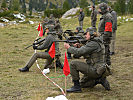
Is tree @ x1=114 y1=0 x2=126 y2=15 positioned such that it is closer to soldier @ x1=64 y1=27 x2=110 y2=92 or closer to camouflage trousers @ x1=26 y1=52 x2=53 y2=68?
camouflage trousers @ x1=26 y1=52 x2=53 y2=68

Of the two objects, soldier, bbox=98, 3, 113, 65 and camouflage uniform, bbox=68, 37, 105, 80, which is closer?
camouflage uniform, bbox=68, 37, 105, 80

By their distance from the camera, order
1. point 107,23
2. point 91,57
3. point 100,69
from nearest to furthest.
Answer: point 100,69, point 91,57, point 107,23

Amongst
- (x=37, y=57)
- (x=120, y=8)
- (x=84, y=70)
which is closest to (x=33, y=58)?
(x=37, y=57)

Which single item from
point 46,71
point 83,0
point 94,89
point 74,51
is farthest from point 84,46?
point 83,0

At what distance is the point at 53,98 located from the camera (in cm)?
568

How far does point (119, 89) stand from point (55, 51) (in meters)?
3.40

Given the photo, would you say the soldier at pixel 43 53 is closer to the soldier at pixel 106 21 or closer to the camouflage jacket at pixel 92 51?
the soldier at pixel 106 21

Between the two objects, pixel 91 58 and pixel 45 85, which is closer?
pixel 91 58

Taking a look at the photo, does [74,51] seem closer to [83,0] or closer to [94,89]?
[94,89]

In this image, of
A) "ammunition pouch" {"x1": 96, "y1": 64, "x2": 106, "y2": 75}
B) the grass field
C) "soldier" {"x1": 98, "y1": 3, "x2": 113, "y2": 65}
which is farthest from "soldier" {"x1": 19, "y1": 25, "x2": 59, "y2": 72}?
"ammunition pouch" {"x1": 96, "y1": 64, "x2": 106, "y2": 75}

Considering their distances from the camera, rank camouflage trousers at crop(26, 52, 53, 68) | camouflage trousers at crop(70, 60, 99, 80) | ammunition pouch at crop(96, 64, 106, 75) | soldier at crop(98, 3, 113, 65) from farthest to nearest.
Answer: camouflage trousers at crop(26, 52, 53, 68) → soldier at crop(98, 3, 113, 65) → camouflage trousers at crop(70, 60, 99, 80) → ammunition pouch at crop(96, 64, 106, 75)

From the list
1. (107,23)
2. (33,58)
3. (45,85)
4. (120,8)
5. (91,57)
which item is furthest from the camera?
(120,8)

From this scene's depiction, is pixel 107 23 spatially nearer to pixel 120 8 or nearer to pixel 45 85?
pixel 45 85

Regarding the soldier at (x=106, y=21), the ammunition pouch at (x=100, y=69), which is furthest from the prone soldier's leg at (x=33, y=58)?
the ammunition pouch at (x=100, y=69)
